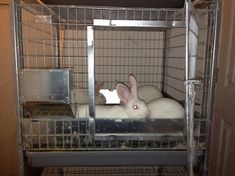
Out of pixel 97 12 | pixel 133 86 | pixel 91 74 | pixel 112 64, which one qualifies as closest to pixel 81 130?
pixel 91 74

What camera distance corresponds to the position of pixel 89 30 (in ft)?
2.58

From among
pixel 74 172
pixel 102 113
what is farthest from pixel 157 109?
pixel 74 172

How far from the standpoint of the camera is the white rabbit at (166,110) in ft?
3.06

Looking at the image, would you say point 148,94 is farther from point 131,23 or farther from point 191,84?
point 191,84

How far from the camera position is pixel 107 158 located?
2.81ft

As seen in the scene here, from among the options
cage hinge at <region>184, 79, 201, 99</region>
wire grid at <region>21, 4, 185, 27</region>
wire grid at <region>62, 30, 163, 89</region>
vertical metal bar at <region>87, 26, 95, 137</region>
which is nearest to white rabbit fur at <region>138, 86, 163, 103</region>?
wire grid at <region>62, 30, 163, 89</region>

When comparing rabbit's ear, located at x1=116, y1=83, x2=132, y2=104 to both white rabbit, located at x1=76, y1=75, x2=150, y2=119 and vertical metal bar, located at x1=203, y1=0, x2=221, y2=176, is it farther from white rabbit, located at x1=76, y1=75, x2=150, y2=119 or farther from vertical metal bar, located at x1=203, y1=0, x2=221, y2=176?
vertical metal bar, located at x1=203, y1=0, x2=221, y2=176

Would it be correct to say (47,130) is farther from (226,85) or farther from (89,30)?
(226,85)

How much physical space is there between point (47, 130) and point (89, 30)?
361mm

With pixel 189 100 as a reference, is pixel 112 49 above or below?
above

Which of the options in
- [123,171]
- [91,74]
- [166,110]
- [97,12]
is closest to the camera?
[91,74]

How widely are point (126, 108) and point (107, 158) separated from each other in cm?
23

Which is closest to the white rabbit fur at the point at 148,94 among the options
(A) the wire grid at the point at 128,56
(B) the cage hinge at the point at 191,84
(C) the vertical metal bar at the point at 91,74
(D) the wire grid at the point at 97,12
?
(A) the wire grid at the point at 128,56

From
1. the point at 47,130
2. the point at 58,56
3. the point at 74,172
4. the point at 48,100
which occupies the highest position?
the point at 58,56
